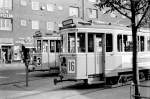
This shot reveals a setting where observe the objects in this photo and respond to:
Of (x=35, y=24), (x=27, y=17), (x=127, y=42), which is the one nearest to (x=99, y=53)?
(x=127, y=42)

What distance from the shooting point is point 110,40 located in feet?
41.0

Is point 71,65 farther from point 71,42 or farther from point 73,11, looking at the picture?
point 73,11

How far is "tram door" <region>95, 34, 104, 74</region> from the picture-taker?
39.5 feet

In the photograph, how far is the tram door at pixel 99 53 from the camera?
12.1m

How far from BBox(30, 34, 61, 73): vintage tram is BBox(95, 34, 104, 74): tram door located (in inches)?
228

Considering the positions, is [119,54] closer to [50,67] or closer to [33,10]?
[50,67]

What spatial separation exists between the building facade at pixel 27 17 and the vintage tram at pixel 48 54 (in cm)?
1745

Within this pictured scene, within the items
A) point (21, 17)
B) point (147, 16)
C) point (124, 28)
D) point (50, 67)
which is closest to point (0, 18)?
point (21, 17)

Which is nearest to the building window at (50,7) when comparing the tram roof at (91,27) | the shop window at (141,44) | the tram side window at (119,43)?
the shop window at (141,44)

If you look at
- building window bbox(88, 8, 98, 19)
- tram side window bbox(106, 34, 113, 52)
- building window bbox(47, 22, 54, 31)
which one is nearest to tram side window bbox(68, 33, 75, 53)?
tram side window bbox(106, 34, 113, 52)

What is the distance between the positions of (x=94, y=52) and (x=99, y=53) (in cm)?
31

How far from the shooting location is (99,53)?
12172 mm

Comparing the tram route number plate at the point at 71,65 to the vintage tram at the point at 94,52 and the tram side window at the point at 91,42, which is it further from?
the tram side window at the point at 91,42

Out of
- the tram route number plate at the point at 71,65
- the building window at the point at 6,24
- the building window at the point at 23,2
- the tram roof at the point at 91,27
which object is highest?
the building window at the point at 23,2
